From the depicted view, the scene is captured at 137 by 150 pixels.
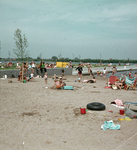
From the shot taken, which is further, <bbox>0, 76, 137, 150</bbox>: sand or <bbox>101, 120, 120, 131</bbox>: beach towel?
<bbox>101, 120, 120, 131</bbox>: beach towel

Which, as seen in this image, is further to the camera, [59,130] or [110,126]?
[110,126]

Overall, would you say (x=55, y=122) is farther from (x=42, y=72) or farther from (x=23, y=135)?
(x=42, y=72)

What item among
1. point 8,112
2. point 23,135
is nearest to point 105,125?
point 23,135

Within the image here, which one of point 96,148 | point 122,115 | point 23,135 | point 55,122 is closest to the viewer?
point 96,148

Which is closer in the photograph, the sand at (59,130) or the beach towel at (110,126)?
the sand at (59,130)

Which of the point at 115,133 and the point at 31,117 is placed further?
the point at 31,117

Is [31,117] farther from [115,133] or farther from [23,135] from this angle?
[115,133]

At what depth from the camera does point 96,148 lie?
149 inches

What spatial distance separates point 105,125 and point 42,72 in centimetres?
1469

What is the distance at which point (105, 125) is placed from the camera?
5.02 meters

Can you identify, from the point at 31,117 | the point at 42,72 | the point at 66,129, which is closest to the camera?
the point at 66,129

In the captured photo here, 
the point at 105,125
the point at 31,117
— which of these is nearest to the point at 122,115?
the point at 105,125

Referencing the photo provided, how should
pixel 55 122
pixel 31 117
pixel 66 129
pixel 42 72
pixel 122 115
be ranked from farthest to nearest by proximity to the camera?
1. pixel 42 72
2. pixel 122 115
3. pixel 31 117
4. pixel 55 122
5. pixel 66 129

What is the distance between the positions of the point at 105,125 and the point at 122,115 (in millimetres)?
1515
